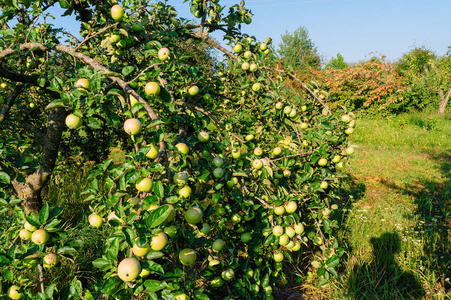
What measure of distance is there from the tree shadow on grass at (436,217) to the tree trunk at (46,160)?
133 inches

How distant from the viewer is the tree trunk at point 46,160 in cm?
225

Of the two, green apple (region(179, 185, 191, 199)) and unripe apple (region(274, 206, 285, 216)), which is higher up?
green apple (region(179, 185, 191, 199))

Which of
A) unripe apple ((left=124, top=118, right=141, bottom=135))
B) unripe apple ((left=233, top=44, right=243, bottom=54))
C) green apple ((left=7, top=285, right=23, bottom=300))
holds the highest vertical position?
unripe apple ((left=233, top=44, right=243, bottom=54))

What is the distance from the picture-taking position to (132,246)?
0.85 meters

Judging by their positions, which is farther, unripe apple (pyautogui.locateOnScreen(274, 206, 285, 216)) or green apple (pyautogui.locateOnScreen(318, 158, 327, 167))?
green apple (pyautogui.locateOnScreen(318, 158, 327, 167))

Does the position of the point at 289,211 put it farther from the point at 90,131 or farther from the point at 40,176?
the point at 90,131

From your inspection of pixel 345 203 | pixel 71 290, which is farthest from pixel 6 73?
pixel 345 203

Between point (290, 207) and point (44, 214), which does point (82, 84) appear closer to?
point (44, 214)

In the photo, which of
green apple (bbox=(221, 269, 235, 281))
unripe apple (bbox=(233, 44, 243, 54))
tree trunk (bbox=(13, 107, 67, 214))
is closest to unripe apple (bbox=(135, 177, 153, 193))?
green apple (bbox=(221, 269, 235, 281))

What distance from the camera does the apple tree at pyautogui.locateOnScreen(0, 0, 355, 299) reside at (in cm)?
96

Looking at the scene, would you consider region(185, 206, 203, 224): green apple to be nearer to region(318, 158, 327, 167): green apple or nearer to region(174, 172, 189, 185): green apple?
region(174, 172, 189, 185): green apple

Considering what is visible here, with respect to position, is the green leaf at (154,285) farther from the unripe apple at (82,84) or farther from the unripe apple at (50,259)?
the unripe apple at (82,84)

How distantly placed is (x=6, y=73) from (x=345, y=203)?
416cm

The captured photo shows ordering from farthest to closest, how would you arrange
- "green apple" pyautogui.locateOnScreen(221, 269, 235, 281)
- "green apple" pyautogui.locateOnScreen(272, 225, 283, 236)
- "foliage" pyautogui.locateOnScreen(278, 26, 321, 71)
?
"foliage" pyautogui.locateOnScreen(278, 26, 321, 71) → "green apple" pyautogui.locateOnScreen(272, 225, 283, 236) → "green apple" pyautogui.locateOnScreen(221, 269, 235, 281)
